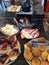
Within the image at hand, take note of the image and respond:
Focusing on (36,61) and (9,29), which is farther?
(9,29)

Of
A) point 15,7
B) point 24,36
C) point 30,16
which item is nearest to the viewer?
point 24,36

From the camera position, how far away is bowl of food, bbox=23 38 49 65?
76cm

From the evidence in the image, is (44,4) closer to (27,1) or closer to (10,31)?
(27,1)

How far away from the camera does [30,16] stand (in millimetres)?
1232

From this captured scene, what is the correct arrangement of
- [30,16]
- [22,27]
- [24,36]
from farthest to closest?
[30,16]
[22,27]
[24,36]

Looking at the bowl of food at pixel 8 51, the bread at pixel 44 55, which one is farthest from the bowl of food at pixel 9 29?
the bread at pixel 44 55

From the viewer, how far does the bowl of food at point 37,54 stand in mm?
757

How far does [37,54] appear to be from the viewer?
2.56ft

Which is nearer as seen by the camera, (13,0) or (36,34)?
(36,34)

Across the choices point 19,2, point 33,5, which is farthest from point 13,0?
point 33,5

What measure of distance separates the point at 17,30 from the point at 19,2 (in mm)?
444

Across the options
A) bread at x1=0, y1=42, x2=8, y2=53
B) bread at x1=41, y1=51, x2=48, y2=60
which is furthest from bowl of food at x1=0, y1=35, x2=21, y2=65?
bread at x1=41, y1=51, x2=48, y2=60

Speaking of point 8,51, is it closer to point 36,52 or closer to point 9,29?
point 36,52

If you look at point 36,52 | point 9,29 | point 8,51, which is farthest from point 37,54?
point 9,29
